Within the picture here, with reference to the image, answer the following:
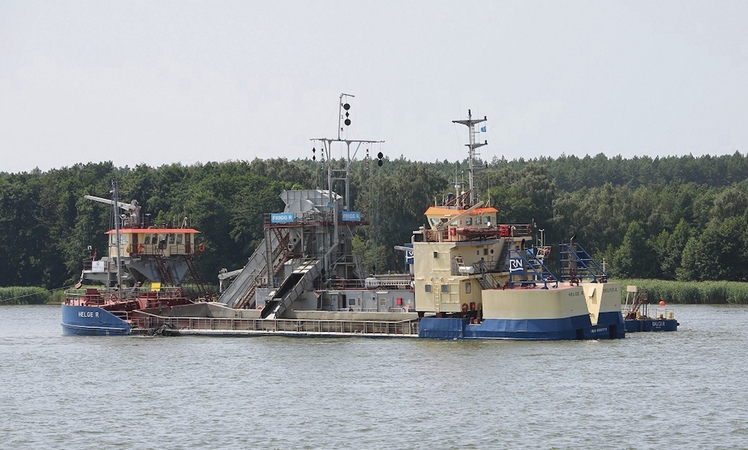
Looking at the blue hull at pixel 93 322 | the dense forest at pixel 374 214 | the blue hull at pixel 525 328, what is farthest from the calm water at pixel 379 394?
the dense forest at pixel 374 214

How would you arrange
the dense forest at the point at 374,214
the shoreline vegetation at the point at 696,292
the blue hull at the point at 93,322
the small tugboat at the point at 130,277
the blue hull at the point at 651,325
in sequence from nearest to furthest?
the blue hull at the point at 651,325, the blue hull at the point at 93,322, the small tugboat at the point at 130,277, the shoreline vegetation at the point at 696,292, the dense forest at the point at 374,214

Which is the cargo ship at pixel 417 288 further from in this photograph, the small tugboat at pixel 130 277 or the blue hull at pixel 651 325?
the blue hull at pixel 651 325

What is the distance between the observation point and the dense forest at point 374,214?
334 ft

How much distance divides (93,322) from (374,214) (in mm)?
46618

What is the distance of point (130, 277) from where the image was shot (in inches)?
2662

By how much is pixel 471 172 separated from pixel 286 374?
1508 centimetres

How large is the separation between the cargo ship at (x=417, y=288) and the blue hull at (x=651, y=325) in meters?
3.81

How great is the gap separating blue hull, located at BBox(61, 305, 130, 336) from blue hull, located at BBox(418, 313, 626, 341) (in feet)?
53.6

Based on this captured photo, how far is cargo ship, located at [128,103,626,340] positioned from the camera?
52.1m

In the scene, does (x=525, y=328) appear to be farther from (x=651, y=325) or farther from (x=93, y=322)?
(x=93, y=322)

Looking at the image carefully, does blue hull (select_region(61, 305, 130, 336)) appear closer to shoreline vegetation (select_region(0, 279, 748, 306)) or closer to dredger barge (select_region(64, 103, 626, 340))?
dredger barge (select_region(64, 103, 626, 340))

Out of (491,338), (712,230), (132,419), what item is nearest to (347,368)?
(491,338)

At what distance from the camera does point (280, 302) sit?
6016 centimetres

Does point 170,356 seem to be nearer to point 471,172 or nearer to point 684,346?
point 471,172
